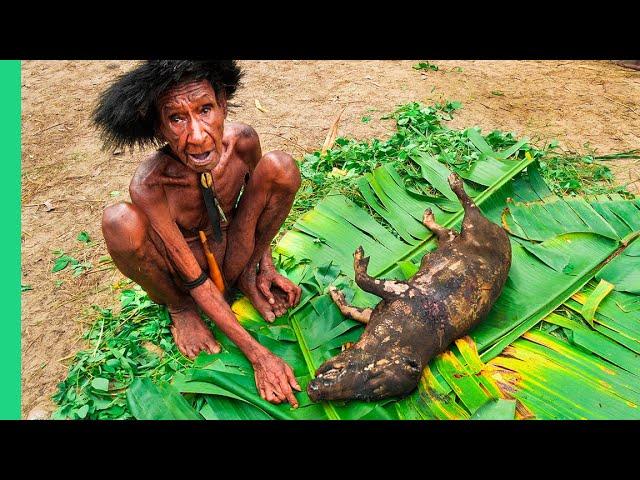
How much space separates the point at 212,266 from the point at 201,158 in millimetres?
796

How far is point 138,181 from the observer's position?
2840mm

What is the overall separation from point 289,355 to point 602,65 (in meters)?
4.93

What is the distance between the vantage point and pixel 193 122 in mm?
2594

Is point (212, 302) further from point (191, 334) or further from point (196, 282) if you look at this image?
point (191, 334)

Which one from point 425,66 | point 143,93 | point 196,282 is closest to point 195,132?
point 143,93

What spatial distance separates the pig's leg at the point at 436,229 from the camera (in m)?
3.66

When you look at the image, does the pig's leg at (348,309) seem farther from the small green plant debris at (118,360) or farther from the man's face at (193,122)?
the man's face at (193,122)

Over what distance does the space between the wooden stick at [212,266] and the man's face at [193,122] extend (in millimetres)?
590

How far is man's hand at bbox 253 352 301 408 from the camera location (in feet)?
9.61

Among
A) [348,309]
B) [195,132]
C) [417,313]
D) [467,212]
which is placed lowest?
[348,309]

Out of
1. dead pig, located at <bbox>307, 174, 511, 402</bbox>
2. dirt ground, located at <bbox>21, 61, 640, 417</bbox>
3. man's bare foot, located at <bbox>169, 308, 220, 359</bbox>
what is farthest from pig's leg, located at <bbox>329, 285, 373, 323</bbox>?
dirt ground, located at <bbox>21, 61, 640, 417</bbox>

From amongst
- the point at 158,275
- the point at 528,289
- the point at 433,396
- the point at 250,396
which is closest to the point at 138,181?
the point at 158,275

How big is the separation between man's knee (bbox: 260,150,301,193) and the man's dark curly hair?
1.58 ft

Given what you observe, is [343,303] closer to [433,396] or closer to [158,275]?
[433,396]
